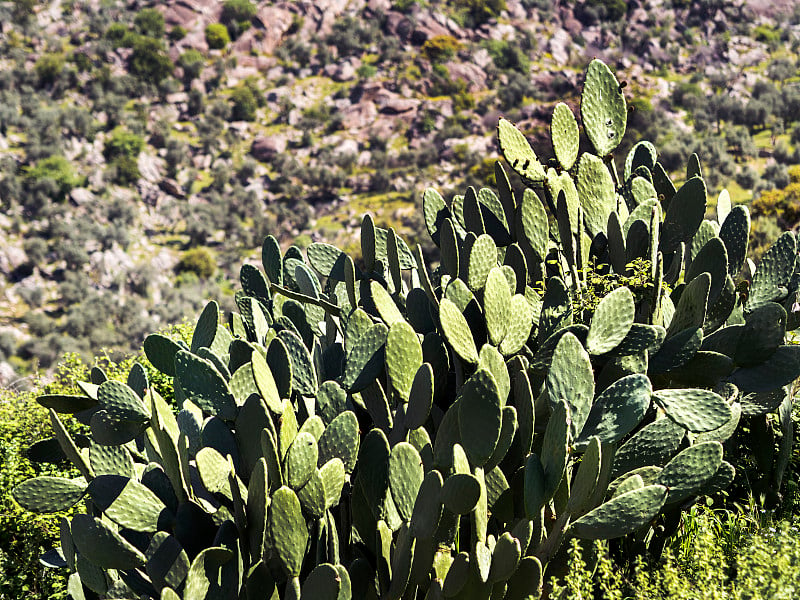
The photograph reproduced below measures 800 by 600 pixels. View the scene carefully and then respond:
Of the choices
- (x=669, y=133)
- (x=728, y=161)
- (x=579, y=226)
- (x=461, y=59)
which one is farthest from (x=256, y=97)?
(x=579, y=226)

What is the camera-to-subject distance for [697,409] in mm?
2629

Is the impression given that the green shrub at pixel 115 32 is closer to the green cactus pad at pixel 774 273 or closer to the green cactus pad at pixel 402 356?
the green cactus pad at pixel 774 273

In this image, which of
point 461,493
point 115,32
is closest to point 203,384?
point 461,493

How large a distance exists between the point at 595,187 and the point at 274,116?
2704 cm

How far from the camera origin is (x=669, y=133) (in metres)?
25.3

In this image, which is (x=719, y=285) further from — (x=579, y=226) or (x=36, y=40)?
(x=36, y=40)

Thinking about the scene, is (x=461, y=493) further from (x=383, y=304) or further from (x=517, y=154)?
(x=517, y=154)

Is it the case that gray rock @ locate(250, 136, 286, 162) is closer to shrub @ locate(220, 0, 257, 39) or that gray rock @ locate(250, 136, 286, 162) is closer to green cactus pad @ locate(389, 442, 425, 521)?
shrub @ locate(220, 0, 257, 39)

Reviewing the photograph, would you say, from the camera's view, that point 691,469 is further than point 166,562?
Yes

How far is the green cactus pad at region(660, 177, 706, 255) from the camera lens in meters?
3.40

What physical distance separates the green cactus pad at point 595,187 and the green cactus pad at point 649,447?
1.17 meters

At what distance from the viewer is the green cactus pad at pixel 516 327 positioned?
2838 mm

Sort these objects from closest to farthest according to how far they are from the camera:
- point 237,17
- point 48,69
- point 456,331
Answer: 1. point 456,331
2. point 48,69
3. point 237,17

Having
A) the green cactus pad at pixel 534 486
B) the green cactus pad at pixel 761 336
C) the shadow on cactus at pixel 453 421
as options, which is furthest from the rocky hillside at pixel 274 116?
the green cactus pad at pixel 534 486
